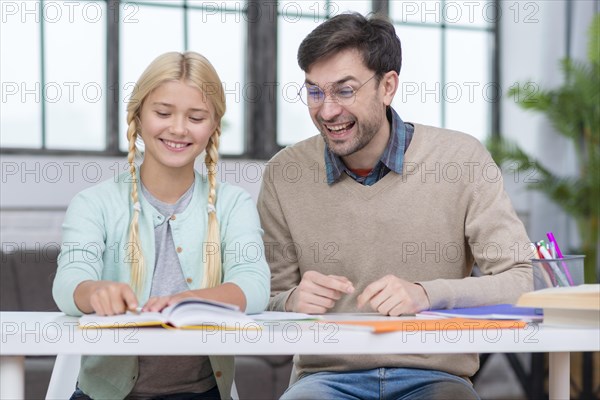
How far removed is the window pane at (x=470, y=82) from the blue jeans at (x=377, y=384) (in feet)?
11.2

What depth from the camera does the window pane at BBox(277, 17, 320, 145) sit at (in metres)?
4.41

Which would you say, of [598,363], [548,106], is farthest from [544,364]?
[548,106]

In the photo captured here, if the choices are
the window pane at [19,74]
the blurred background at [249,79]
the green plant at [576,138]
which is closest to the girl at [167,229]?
the blurred background at [249,79]

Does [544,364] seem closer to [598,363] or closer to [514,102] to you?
[598,363]

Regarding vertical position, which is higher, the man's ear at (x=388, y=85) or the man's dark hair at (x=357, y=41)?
the man's dark hair at (x=357, y=41)

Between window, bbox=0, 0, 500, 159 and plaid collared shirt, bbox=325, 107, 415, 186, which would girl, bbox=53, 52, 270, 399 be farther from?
window, bbox=0, 0, 500, 159

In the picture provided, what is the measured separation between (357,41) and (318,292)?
61 centimetres

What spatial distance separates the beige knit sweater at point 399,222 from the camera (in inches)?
68.7

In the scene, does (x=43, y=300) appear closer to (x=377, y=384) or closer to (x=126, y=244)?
(x=126, y=244)

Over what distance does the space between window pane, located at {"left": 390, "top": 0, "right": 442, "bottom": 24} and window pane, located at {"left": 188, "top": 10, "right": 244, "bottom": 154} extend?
0.89m

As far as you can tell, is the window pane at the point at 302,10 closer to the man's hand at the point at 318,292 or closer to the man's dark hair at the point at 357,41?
the man's dark hair at the point at 357,41

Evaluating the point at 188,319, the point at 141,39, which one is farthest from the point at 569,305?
the point at 141,39

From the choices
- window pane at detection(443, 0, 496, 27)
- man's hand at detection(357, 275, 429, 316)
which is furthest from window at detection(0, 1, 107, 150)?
man's hand at detection(357, 275, 429, 316)

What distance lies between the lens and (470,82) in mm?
4891
